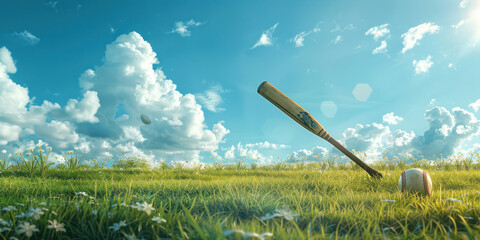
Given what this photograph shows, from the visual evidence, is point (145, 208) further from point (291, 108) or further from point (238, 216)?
point (291, 108)

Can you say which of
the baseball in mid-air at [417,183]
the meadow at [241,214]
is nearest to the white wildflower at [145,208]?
the meadow at [241,214]

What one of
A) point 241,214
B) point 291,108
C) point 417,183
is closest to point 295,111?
point 291,108

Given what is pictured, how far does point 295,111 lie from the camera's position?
6.04 m

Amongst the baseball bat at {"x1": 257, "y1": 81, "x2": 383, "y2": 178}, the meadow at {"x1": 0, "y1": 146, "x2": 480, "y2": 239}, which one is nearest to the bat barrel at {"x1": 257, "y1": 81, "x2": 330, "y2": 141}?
the baseball bat at {"x1": 257, "y1": 81, "x2": 383, "y2": 178}

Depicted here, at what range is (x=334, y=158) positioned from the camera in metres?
11.4

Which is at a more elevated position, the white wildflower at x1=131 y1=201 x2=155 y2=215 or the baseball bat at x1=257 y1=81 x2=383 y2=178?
the baseball bat at x1=257 y1=81 x2=383 y2=178

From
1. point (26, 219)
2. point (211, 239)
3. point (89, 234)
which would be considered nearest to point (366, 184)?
point (211, 239)

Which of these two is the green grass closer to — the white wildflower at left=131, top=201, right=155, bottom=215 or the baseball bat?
the white wildflower at left=131, top=201, right=155, bottom=215

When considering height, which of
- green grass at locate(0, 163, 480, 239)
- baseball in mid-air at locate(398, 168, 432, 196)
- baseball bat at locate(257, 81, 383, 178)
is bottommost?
green grass at locate(0, 163, 480, 239)

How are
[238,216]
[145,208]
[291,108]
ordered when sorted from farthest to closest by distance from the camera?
[291,108] → [238,216] → [145,208]

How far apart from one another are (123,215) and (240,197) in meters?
1.57

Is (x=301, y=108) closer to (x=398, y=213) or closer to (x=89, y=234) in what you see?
(x=398, y=213)

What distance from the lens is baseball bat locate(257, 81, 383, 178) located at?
582 centimetres

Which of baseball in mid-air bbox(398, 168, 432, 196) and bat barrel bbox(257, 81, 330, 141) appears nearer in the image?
baseball in mid-air bbox(398, 168, 432, 196)
